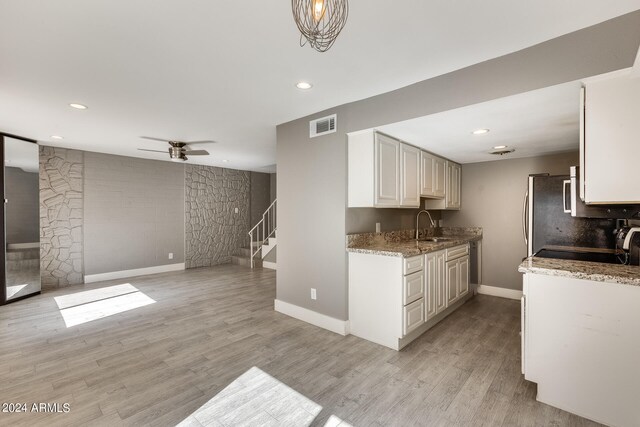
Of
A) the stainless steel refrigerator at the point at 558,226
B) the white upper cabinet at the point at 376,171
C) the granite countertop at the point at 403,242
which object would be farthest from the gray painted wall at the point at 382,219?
the stainless steel refrigerator at the point at 558,226

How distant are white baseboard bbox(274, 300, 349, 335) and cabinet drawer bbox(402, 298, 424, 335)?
67cm

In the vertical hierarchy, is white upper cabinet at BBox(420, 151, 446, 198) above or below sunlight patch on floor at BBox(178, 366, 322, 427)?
above

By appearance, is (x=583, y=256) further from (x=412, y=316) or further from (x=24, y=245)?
(x=24, y=245)

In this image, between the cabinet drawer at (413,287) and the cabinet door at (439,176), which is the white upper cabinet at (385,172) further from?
the cabinet drawer at (413,287)

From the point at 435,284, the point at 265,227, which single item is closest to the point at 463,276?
the point at 435,284

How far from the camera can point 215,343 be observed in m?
2.92

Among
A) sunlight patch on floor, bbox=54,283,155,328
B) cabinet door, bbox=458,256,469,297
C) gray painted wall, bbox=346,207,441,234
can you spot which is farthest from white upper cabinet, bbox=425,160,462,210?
sunlight patch on floor, bbox=54,283,155,328

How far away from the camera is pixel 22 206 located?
4.43 meters

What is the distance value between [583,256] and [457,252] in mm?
1343

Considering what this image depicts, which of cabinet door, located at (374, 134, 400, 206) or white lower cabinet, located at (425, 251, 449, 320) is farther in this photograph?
white lower cabinet, located at (425, 251, 449, 320)

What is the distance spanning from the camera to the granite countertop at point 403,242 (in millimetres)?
2889

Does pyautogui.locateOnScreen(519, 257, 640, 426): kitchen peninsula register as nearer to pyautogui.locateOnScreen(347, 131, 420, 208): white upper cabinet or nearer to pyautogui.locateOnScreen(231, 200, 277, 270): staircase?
pyautogui.locateOnScreen(347, 131, 420, 208): white upper cabinet

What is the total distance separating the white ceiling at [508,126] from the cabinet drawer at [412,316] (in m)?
1.80

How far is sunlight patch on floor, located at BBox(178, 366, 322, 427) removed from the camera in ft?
A: 5.98
